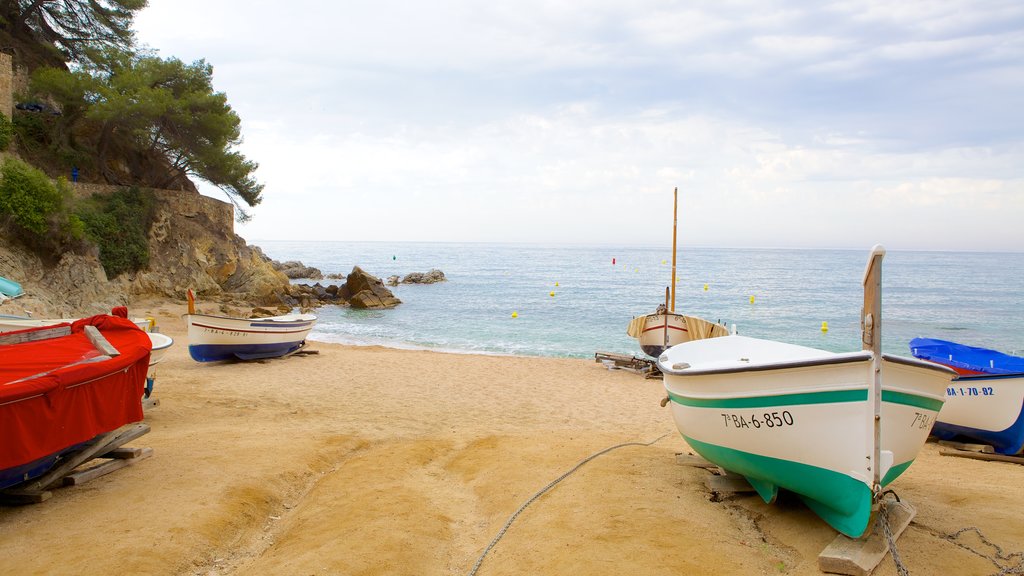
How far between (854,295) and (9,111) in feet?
180

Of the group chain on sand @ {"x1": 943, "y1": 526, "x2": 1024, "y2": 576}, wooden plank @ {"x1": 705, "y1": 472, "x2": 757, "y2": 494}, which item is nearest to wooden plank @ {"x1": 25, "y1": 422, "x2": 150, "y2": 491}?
wooden plank @ {"x1": 705, "y1": 472, "x2": 757, "y2": 494}

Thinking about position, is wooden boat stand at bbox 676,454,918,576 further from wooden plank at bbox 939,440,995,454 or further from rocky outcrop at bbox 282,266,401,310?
rocky outcrop at bbox 282,266,401,310

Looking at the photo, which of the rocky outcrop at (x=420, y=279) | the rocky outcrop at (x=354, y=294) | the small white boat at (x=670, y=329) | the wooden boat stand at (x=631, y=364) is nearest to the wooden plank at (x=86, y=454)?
the wooden boat stand at (x=631, y=364)

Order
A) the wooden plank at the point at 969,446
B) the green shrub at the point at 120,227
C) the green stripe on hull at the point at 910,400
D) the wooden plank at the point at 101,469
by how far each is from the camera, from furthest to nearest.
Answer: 1. the green shrub at the point at 120,227
2. the wooden plank at the point at 969,446
3. the wooden plank at the point at 101,469
4. the green stripe on hull at the point at 910,400

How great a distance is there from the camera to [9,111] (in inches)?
928

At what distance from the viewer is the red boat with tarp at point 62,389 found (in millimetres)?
5371

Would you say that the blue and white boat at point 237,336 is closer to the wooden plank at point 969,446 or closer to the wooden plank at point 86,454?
the wooden plank at point 86,454

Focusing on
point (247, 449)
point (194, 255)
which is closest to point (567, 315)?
point (194, 255)

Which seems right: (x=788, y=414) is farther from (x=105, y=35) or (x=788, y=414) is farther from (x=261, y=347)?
(x=105, y=35)

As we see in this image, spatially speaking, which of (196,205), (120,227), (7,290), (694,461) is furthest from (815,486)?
(196,205)

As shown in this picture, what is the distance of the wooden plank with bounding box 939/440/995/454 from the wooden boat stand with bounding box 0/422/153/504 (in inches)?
436

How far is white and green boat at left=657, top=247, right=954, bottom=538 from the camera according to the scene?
4.57m

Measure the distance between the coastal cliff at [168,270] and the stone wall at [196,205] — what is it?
0.15 ft

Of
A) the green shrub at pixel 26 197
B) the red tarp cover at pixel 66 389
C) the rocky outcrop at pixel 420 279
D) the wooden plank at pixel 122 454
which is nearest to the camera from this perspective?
the red tarp cover at pixel 66 389
